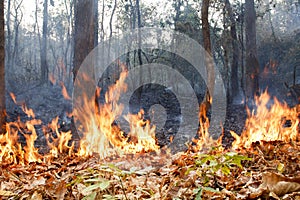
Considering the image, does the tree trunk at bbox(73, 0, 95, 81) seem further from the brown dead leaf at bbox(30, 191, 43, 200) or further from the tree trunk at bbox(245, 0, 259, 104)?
the tree trunk at bbox(245, 0, 259, 104)

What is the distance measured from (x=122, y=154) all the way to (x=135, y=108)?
35.4ft

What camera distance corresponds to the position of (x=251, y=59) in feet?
44.7

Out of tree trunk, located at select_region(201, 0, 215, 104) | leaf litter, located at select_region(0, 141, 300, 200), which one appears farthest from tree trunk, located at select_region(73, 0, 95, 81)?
leaf litter, located at select_region(0, 141, 300, 200)

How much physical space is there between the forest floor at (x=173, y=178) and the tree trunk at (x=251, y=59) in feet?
32.2

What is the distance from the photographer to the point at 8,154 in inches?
176

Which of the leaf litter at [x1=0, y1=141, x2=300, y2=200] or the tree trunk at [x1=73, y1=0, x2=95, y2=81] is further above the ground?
the tree trunk at [x1=73, y1=0, x2=95, y2=81]

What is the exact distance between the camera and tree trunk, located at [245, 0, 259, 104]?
13.6 meters

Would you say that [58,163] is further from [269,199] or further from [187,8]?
[187,8]

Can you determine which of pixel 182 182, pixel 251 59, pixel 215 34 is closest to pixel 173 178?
pixel 182 182

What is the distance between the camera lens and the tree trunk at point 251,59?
44.5 feet

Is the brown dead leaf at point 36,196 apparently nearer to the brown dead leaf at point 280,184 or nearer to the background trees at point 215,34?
the brown dead leaf at point 280,184

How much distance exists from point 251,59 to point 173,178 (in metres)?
12.0

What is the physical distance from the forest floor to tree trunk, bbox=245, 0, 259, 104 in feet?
32.2

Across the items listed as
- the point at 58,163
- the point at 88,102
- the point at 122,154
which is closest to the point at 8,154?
the point at 58,163
